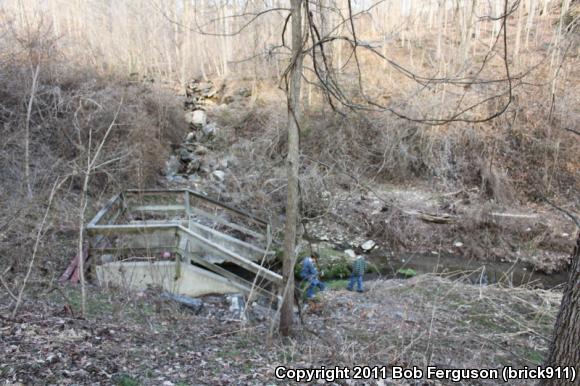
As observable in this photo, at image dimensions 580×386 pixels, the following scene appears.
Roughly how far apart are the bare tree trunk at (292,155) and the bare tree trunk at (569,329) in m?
2.60

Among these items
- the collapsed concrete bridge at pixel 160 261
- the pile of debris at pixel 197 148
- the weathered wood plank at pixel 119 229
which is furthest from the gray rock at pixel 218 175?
the weathered wood plank at pixel 119 229

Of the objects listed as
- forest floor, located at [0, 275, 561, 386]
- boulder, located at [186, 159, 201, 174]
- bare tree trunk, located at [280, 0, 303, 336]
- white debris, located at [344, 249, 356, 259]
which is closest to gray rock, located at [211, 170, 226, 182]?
boulder, located at [186, 159, 201, 174]

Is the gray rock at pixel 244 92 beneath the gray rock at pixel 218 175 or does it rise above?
above

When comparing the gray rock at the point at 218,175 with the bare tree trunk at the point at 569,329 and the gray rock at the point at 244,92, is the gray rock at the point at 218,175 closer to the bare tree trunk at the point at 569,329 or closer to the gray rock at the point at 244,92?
the gray rock at the point at 244,92

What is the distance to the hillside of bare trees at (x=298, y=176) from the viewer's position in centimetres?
421

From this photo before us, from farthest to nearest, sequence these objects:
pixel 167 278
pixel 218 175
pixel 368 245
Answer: pixel 218 175, pixel 368 245, pixel 167 278

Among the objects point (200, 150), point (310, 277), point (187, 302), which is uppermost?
point (200, 150)

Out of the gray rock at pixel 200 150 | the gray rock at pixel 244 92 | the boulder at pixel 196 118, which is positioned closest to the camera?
the gray rock at pixel 200 150

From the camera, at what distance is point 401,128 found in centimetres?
1634

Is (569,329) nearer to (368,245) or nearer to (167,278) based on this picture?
(167,278)

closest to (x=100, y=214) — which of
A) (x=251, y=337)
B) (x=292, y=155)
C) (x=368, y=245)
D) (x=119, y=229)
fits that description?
(x=119, y=229)

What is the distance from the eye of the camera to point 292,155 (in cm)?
446

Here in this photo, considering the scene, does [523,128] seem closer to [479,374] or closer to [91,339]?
[479,374]

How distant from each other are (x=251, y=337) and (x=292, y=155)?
2410mm
